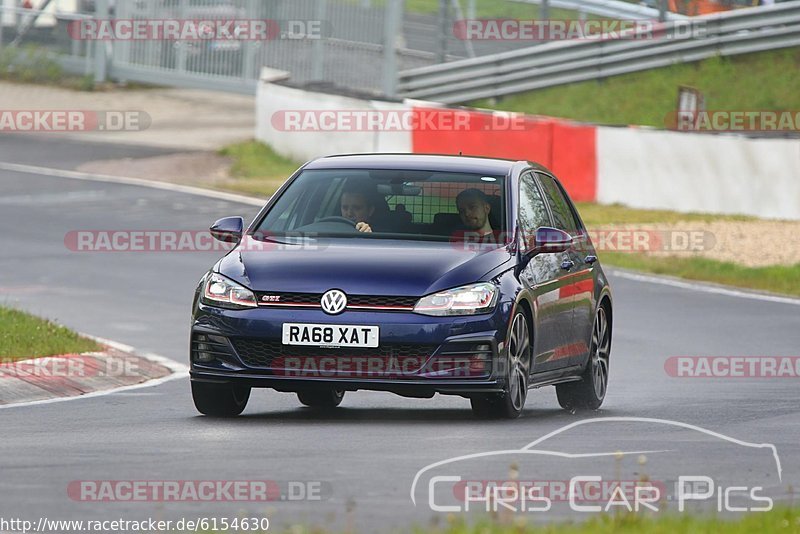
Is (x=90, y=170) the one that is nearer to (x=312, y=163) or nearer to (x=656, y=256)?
(x=656, y=256)

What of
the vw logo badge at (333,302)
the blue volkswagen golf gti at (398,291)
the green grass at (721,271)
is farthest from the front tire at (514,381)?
the green grass at (721,271)

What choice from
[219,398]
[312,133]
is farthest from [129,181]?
[219,398]

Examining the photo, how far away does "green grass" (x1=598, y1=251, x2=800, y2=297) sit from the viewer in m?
21.8

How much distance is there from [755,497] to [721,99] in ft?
87.4

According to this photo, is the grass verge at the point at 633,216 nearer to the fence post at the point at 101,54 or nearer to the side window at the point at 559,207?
the side window at the point at 559,207

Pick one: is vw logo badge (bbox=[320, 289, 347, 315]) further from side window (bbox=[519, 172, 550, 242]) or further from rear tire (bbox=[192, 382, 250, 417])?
side window (bbox=[519, 172, 550, 242])

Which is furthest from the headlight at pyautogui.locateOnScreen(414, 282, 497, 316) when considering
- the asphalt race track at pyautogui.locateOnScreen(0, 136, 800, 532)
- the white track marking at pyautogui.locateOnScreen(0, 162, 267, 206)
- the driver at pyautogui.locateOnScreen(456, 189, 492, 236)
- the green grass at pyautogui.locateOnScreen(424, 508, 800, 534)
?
the white track marking at pyautogui.locateOnScreen(0, 162, 267, 206)

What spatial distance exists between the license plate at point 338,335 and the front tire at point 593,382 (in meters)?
2.54

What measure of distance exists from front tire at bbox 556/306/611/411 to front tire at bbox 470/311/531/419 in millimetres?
1393

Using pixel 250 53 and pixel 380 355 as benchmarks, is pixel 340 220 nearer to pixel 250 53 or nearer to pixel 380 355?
pixel 380 355

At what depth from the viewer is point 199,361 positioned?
10516 millimetres

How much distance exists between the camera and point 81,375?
1340 centimetres

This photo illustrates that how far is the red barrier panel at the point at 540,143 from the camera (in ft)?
92.3

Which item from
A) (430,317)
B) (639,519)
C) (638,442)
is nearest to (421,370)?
(430,317)
